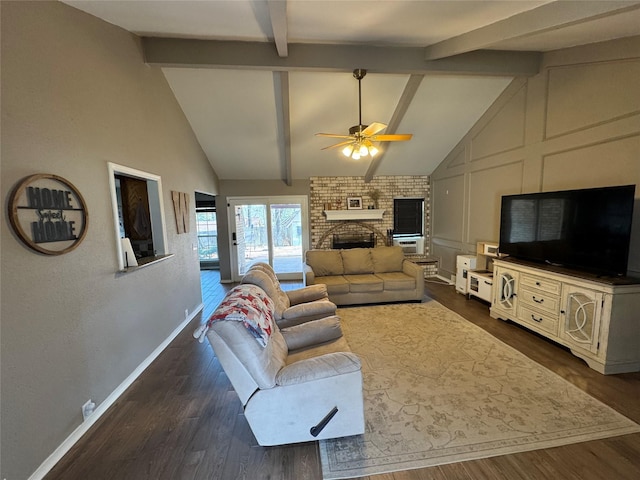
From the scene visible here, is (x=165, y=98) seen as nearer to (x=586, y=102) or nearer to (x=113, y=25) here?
(x=113, y=25)

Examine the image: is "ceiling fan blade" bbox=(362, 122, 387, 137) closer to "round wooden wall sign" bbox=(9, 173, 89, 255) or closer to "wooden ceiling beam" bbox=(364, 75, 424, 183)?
"wooden ceiling beam" bbox=(364, 75, 424, 183)

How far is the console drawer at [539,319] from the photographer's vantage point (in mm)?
3031

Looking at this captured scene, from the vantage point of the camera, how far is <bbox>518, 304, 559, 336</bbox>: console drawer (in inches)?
119

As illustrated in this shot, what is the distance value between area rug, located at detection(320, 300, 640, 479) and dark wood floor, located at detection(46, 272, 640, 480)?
0.30ft

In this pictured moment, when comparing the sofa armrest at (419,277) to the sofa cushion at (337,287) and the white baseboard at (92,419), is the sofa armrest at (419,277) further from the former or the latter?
the white baseboard at (92,419)

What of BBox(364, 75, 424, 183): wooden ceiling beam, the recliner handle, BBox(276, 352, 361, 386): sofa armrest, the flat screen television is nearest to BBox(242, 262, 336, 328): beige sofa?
BBox(276, 352, 361, 386): sofa armrest

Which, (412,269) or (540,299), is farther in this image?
(412,269)

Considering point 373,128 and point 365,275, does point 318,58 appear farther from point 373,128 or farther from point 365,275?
point 365,275

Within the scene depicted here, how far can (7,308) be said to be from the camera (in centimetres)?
152

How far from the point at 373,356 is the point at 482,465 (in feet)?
4.39

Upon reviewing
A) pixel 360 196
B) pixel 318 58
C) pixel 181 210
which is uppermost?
pixel 318 58

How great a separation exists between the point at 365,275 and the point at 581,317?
2739 millimetres

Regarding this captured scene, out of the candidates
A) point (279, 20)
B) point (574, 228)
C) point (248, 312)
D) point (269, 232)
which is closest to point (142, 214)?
point (248, 312)

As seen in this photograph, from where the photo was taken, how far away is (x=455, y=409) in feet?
7.12
